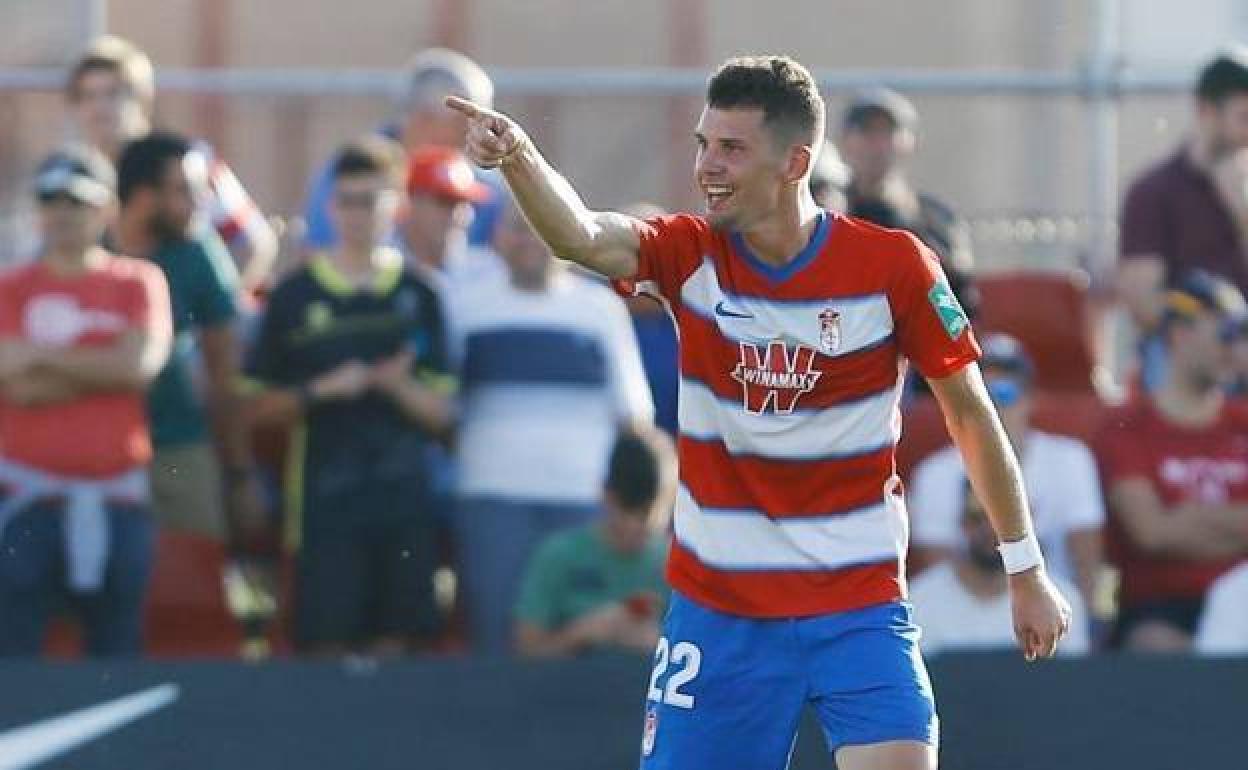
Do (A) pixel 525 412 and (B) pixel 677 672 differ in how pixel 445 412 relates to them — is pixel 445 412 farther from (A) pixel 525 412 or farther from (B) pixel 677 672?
(B) pixel 677 672

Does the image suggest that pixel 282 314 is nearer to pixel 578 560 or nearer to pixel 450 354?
pixel 450 354

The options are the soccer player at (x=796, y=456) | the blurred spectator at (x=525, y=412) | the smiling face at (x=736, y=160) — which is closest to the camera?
the smiling face at (x=736, y=160)

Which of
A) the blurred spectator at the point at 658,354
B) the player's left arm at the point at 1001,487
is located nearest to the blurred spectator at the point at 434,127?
the blurred spectator at the point at 658,354

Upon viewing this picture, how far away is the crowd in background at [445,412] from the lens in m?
9.08

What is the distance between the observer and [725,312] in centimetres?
632

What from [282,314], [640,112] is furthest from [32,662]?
[640,112]

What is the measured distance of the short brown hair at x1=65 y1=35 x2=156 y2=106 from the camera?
9602mm

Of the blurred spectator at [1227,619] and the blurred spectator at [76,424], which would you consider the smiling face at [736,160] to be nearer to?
the blurred spectator at [76,424]

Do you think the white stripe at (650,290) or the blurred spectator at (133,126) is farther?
the blurred spectator at (133,126)

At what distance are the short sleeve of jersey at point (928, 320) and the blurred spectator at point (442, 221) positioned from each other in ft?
11.2

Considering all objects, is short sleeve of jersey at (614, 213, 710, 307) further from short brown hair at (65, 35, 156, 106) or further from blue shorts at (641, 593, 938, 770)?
short brown hair at (65, 35, 156, 106)

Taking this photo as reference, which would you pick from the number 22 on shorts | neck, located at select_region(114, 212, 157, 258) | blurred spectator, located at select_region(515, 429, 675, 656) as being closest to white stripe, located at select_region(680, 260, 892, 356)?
the number 22 on shorts

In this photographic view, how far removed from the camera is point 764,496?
639 cm

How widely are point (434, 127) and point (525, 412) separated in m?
1.26
